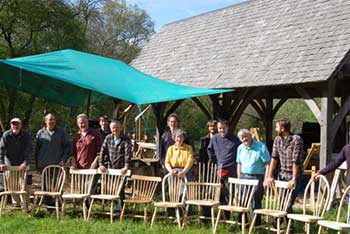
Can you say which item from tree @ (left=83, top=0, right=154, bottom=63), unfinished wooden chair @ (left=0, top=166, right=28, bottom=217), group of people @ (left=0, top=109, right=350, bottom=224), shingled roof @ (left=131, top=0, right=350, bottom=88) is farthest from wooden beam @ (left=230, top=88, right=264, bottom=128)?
tree @ (left=83, top=0, right=154, bottom=63)

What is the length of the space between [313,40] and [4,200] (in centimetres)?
602

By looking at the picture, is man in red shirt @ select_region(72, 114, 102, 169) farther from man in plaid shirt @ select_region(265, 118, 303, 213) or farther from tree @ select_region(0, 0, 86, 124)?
tree @ select_region(0, 0, 86, 124)

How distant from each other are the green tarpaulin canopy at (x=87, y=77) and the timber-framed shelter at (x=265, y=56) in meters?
1.73

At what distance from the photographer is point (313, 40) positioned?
392 inches

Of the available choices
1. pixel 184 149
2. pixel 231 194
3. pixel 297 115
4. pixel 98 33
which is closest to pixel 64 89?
pixel 184 149

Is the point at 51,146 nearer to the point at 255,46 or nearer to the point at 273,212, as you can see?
the point at 273,212

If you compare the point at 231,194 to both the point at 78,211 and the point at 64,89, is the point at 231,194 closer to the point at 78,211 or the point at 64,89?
the point at 78,211

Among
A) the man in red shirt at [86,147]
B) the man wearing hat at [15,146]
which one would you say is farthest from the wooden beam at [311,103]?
the man wearing hat at [15,146]

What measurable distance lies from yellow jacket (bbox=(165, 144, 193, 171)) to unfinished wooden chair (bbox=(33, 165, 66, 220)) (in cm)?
146

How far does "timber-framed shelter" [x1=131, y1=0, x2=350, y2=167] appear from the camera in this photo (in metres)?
9.07

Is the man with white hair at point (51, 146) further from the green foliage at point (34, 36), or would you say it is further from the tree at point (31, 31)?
the tree at point (31, 31)

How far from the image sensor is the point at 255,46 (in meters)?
11.7

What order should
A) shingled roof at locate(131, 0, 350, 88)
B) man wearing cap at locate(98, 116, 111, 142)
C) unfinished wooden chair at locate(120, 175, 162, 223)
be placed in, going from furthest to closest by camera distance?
shingled roof at locate(131, 0, 350, 88) < man wearing cap at locate(98, 116, 111, 142) < unfinished wooden chair at locate(120, 175, 162, 223)

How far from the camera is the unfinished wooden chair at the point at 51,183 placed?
7.36m
